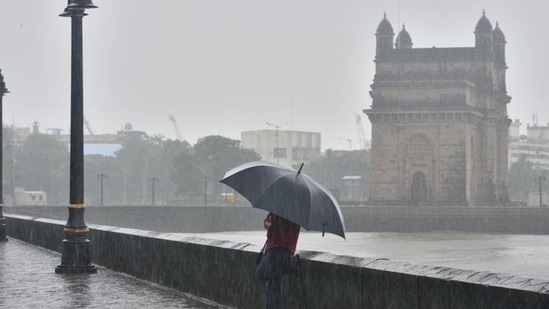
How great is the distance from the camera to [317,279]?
12.6 m

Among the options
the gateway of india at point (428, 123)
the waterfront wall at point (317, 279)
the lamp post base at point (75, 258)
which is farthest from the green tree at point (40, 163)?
the waterfront wall at point (317, 279)

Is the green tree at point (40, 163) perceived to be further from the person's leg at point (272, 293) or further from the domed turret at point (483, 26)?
the person's leg at point (272, 293)

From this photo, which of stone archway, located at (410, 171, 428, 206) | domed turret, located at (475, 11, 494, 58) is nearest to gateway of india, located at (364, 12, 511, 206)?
stone archway, located at (410, 171, 428, 206)

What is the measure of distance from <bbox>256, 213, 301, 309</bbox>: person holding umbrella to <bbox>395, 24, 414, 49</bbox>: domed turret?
125668mm

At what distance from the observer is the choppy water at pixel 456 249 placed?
80812mm

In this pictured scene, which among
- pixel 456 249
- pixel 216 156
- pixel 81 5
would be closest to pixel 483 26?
pixel 456 249

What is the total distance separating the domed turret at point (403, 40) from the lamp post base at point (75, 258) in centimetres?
11790

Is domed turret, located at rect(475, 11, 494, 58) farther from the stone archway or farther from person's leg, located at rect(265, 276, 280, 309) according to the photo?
person's leg, located at rect(265, 276, 280, 309)

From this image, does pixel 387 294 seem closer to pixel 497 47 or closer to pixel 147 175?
pixel 497 47

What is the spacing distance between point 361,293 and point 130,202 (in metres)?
179

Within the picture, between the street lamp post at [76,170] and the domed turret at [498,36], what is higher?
the domed turret at [498,36]

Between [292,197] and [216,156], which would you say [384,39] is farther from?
[292,197]

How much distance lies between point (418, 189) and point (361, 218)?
Result: 785cm

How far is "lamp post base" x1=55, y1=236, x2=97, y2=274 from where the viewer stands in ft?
65.8
